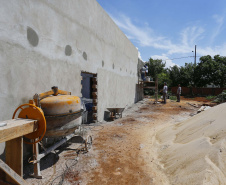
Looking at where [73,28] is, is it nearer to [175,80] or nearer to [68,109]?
[68,109]

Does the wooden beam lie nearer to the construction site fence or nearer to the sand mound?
the sand mound

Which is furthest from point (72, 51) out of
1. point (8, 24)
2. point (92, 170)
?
point (92, 170)

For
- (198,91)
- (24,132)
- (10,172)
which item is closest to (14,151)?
(24,132)

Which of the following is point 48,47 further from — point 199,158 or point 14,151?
point 199,158

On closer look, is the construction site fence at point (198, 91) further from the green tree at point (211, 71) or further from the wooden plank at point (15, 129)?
the wooden plank at point (15, 129)

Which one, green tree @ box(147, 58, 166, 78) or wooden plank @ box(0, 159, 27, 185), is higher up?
green tree @ box(147, 58, 166, 78)

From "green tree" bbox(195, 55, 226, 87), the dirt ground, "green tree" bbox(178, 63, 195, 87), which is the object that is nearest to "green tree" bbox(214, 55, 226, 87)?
"green tree" bbox(195, 55, 226, 87)

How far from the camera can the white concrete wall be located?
322cm

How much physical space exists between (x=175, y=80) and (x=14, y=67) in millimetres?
29435

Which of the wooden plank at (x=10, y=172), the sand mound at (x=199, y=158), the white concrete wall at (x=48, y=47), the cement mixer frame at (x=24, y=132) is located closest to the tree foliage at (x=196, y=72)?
the white concrete wall at (x=48, y=47)

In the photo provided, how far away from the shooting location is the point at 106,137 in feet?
19.0

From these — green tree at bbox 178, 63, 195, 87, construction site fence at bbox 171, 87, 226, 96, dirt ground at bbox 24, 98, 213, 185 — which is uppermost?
green tree at bbox 178, 63, 195, 87

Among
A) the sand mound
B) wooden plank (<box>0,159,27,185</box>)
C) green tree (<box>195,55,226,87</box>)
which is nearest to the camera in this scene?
wooden plank (<box>0,159,27,185</box>)

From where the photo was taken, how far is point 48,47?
14.0 feet
